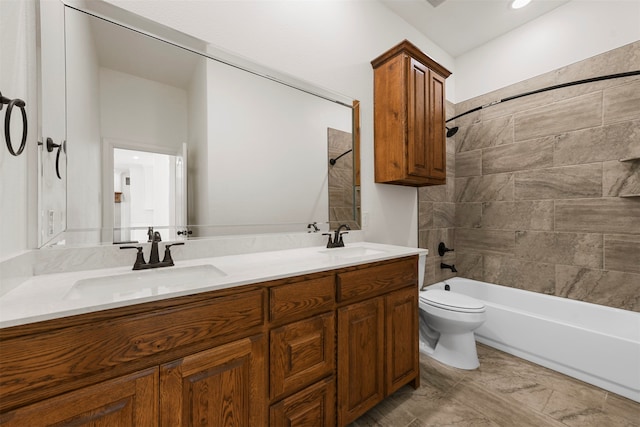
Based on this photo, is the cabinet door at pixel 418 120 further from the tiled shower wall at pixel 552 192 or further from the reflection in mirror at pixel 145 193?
the reflection in mirror at pixel 145 193

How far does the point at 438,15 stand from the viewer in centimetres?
231

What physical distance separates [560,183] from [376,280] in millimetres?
2087

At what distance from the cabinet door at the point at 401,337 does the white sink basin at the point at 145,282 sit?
36.9 inches

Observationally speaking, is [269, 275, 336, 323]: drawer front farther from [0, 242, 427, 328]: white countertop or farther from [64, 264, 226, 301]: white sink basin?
[64, 264, 226, 301]: white sink basin

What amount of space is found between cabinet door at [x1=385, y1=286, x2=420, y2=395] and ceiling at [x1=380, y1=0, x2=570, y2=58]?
237 centimetres

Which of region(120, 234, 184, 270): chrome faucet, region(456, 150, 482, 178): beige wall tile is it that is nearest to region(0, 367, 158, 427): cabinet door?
region(120, 234, 184, 270): chrome faucet

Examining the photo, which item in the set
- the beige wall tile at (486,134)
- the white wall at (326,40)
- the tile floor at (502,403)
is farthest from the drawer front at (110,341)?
the beige wall tile at (486,134)

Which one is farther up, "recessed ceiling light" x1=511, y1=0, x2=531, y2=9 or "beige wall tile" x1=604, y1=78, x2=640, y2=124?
"recessed ceiling light" x1=511, y1=0, x2=531, y2=9

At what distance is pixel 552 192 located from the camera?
2.26 meters

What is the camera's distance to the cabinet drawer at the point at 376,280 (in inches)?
47.0

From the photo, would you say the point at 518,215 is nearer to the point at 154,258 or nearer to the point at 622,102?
the point at 622,102

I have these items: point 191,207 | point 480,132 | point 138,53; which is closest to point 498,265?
point 480,132

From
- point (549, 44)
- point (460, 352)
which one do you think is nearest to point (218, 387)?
point (460, 352)

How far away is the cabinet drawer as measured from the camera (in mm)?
1194
